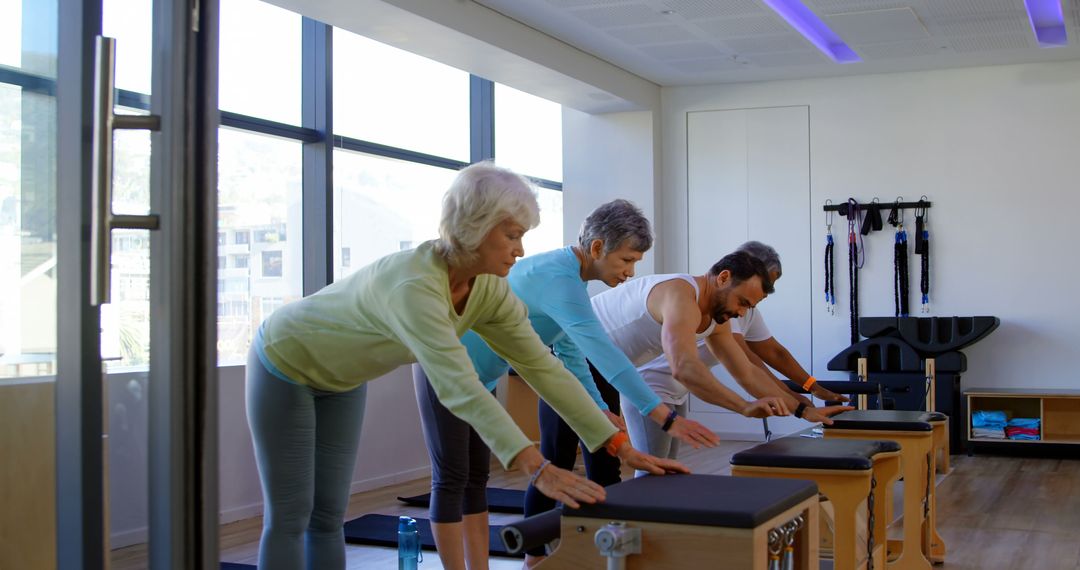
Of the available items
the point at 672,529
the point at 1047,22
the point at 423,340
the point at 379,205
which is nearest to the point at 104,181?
the point at 423,340

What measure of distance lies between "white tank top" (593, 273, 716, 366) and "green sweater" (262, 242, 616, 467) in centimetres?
96

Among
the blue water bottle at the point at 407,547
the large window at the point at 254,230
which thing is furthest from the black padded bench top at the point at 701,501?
the large window at the point at 254,230

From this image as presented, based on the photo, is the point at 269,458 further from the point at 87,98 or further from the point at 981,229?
the point at 981,229

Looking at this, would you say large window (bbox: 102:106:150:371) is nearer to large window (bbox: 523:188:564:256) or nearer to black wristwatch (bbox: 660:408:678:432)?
black wristwatch (bbox: 660:408:678:432)

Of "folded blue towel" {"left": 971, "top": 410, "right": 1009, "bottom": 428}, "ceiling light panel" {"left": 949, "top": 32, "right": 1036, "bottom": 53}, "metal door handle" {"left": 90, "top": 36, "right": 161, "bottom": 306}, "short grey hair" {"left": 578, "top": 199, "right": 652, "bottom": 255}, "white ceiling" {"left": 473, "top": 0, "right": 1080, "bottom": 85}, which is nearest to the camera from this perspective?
"metal door handle" {"left": 90, "top": 36, "right": 161, "bottom": 306}

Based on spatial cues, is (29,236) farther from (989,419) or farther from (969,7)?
(989,419)

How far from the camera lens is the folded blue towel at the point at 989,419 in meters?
6.92

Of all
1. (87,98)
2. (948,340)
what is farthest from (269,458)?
(948,340)

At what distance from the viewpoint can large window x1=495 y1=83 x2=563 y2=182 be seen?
7.72 metres

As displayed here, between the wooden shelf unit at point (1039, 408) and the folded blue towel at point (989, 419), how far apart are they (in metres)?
0.04

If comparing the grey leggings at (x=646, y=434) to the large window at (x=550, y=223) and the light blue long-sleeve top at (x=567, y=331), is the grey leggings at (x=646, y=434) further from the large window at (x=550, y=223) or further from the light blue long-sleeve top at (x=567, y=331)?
the large window at (x=550, y=223)

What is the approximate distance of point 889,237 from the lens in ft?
24.6

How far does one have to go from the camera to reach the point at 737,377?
3.59 m

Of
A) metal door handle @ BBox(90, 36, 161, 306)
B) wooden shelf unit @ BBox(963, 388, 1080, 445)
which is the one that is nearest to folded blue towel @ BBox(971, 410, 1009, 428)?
wooden shelf unit @ BBox(963, 388, 1080, 445)
